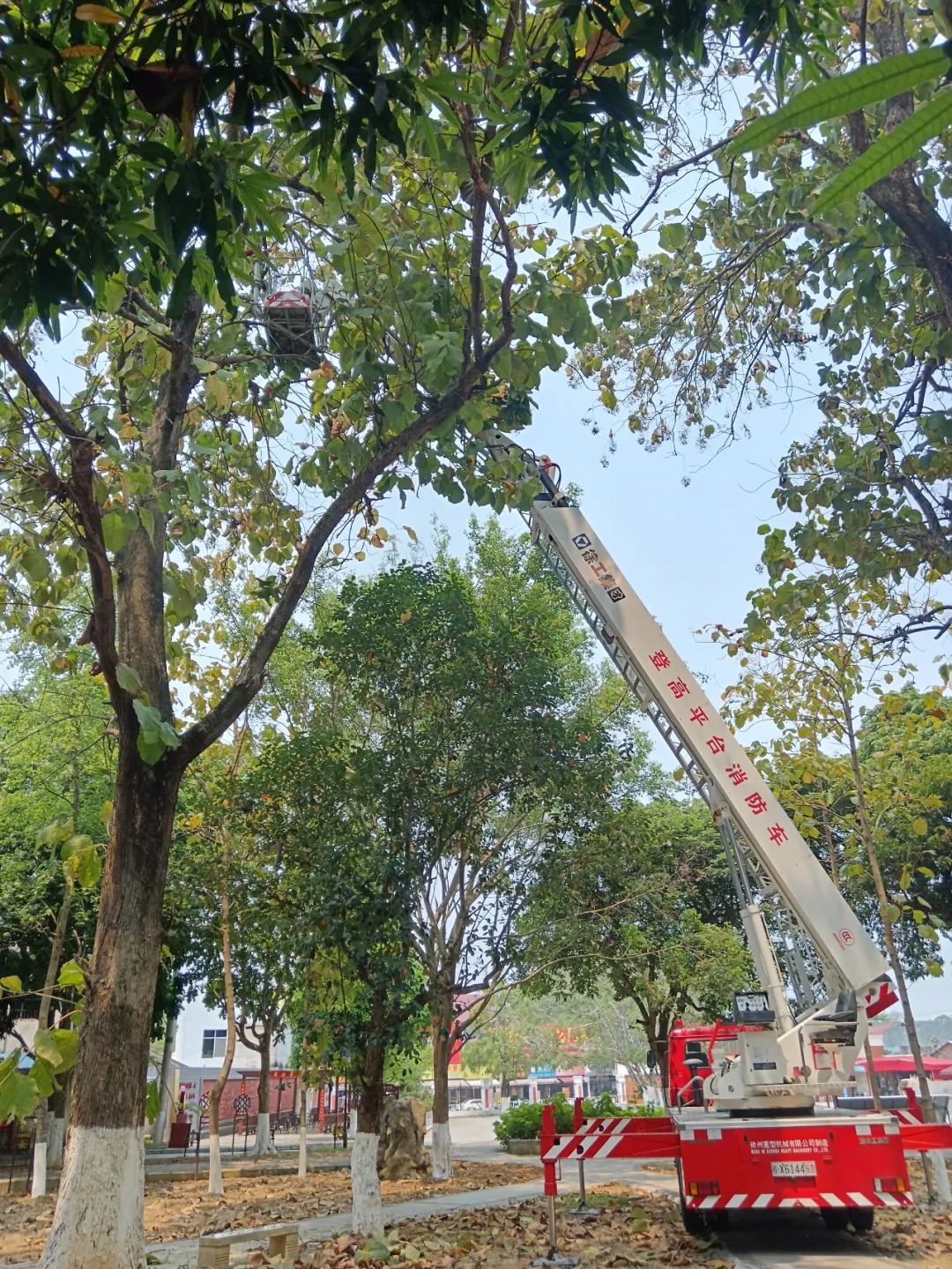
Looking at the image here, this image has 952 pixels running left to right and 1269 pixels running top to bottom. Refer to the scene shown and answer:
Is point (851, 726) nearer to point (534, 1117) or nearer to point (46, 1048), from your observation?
point (46, 1048)

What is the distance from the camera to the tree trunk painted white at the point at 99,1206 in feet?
16.5

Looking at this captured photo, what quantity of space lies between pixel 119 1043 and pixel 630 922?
1130cm

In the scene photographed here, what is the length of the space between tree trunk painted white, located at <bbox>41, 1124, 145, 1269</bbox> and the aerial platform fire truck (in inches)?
168

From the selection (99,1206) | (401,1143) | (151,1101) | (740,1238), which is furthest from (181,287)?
(401,1143)

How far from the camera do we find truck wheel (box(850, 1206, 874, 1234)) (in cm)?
873

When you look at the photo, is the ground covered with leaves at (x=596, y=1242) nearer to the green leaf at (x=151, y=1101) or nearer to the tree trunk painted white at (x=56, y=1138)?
the green leaf at (x=151, y=1101)

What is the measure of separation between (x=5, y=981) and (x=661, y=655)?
6812mm

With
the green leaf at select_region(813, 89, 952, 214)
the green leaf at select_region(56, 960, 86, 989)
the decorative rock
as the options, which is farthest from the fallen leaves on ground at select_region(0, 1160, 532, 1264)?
the green leaf at select_region(813, 89, 952, 214)

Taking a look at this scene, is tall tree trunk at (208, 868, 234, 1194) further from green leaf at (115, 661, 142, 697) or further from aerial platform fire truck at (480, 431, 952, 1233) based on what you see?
green leaf at (115, 661, 142, 697)

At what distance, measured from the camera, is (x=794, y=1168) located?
793cm

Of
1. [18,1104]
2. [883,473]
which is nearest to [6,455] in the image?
[18,1104]

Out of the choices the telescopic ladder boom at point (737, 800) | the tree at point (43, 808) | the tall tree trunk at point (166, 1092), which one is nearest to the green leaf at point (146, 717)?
the telescopic ladder boom at point (737, 800)

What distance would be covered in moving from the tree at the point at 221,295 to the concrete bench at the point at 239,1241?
124cm

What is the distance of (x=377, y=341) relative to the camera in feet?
22.5
